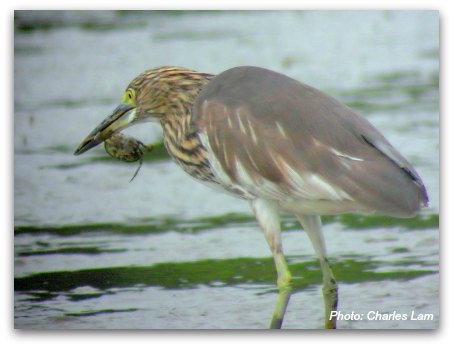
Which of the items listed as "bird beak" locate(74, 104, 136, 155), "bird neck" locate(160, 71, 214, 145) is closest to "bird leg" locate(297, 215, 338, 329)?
"bird neck" locate(160, 71, 214, 145)

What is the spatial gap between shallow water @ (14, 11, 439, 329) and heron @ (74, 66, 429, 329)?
304 millimetres

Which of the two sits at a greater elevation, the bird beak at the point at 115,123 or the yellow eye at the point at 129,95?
the yellow eye at the point at 129,95

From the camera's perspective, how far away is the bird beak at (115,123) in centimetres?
514

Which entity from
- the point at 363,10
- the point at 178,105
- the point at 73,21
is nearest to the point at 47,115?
the point at 73,21

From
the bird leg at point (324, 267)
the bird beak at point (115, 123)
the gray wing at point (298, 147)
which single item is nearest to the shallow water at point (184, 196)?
the bird leg at point (324, 267)

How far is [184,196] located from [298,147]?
4.17 feet

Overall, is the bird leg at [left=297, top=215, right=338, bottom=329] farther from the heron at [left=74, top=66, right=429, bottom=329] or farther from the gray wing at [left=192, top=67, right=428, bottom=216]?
the gray wing at [left=192, top=67, right=428, bottom=216]

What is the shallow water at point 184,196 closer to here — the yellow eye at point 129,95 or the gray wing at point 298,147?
the yellow eye at point 129,95

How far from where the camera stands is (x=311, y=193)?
15.5 ft

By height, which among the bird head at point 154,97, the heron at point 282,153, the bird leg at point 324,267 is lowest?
the bird leg at point 324,267

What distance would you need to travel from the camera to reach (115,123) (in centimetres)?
516

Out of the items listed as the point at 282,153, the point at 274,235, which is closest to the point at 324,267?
the point at 274,235

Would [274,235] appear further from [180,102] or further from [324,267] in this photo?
[180,102]
